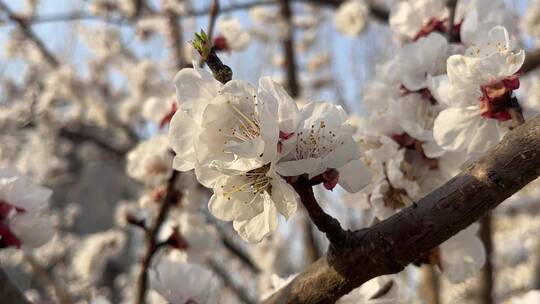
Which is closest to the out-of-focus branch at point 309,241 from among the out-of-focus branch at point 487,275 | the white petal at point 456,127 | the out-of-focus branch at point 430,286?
the out-of-focus branch at point 430,286

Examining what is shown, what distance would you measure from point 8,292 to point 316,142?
57 centimetres

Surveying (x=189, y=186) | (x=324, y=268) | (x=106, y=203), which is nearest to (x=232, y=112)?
(x=324, y=268)

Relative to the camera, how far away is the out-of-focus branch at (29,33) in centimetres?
304

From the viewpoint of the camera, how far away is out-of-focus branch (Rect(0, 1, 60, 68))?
3043 mm

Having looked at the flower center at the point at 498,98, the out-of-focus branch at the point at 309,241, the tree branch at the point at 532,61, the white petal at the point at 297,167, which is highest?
the white petal at the point at 297,167

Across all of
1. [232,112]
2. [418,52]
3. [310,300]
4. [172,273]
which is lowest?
[172,273]

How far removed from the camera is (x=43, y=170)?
450cm

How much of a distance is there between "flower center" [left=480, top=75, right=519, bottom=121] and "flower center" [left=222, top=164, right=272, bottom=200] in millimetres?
407

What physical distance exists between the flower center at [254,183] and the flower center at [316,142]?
0.05 m

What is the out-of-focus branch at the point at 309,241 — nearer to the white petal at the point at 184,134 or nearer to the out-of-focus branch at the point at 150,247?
the out-of-focus branch at the point at 150,247

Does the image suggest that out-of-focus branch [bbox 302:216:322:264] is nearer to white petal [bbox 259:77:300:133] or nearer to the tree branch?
the tree branch

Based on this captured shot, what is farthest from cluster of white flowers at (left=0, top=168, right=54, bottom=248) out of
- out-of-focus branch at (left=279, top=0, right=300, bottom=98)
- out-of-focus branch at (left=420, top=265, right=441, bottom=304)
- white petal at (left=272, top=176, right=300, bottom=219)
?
out-of-focus branch at (left=279, top=0, right=300, bottom=98)

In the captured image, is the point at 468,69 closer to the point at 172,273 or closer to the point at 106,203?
the point at 172,273

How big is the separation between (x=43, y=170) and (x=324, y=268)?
4215mm
